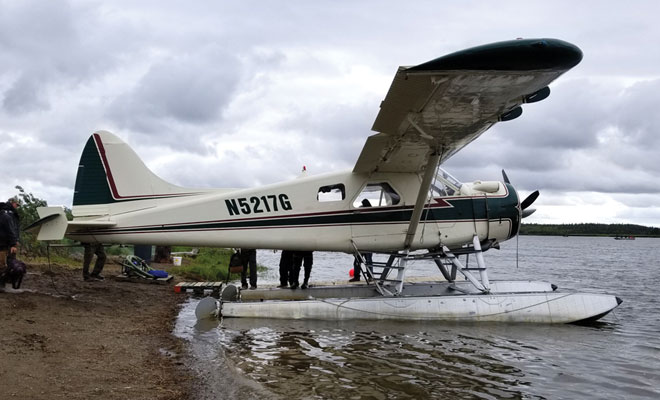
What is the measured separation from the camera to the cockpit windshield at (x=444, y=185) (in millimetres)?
9320

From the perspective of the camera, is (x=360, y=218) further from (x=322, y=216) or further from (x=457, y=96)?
(x=457, y=96)

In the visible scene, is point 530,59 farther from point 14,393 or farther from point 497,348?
point 14,393

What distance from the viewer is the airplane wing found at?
5512 mm

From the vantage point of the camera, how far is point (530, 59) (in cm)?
551

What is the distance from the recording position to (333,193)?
29.8 feet

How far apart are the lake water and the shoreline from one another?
0.33 metres

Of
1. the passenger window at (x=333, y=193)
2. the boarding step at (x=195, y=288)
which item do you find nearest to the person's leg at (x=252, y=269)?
the boarding step at (x=195, y=288)

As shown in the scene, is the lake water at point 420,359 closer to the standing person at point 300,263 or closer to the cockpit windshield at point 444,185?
the standing person at point 300,263

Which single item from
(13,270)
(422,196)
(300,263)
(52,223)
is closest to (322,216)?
(300,263)

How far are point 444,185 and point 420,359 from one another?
4.01m

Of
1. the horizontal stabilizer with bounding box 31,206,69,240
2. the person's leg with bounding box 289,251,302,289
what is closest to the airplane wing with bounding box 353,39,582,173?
the person's leg with bounding box 289,251,302,289

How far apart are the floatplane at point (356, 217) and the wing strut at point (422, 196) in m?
0.02

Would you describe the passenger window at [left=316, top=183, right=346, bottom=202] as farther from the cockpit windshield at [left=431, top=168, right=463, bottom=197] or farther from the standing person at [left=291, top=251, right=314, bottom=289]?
the cockpit windshield at [left=431, top=168, right=463, bottom=197]

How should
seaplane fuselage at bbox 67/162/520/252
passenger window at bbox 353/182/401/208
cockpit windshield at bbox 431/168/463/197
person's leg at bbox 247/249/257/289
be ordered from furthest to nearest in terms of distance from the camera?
1. person's leg at bbox 247/249/257/289
2. cockpit windshield at bbox 431/168/463/197
3. passenger window at bbox 353/182/401/208
4. seaplane fuselage at bbox 67/162/520/252
